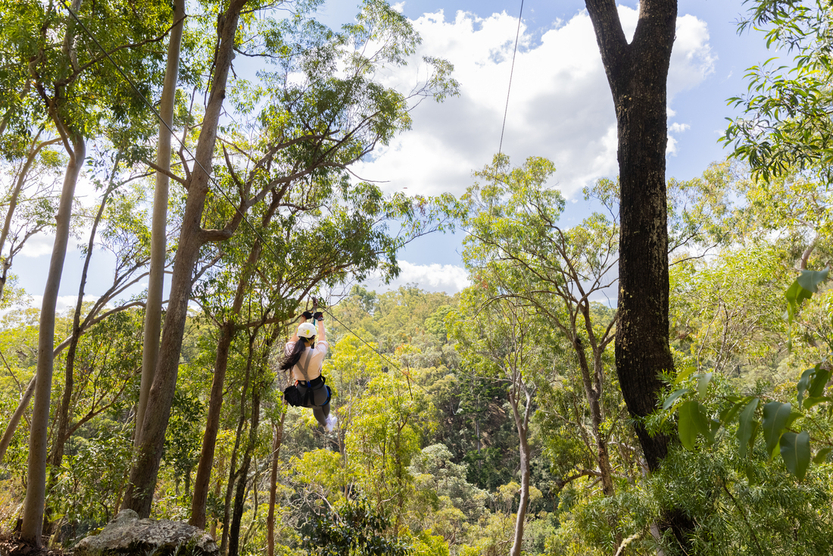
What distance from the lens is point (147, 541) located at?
232 cm

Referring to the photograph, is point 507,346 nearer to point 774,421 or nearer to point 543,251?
point 543,251

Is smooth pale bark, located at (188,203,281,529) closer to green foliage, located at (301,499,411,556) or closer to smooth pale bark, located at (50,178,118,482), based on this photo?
green foliage, located at (301,499,411,556)

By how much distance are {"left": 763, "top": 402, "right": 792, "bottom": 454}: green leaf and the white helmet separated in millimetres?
3565

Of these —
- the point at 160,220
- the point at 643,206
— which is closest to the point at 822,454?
the point at 643,206

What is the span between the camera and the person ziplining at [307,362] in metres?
3.77

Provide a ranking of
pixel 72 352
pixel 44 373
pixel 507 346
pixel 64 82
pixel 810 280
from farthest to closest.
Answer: pixel 507 346 → pixel 72 352 → pixel 44 373 → pixel 64 82 → pixel 810 280

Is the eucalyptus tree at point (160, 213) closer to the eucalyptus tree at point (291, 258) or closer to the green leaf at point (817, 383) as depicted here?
the eucalyptus tree at point (291, 258)

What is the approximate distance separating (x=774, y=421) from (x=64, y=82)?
16.4ft

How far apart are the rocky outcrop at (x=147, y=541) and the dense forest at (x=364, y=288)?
106cm

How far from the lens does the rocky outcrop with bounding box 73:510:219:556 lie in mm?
2279

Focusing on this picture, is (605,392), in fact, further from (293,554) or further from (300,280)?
(293,554)

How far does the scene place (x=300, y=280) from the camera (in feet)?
16.1

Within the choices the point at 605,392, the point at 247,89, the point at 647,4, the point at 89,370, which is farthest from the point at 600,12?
the point at 89,370

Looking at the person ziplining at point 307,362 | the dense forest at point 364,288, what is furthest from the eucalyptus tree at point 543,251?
the person ziplining at point 307,362
